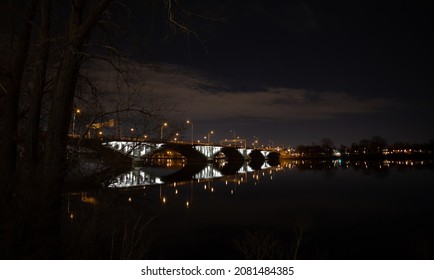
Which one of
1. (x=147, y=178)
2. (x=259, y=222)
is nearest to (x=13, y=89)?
(x=147, y=178)

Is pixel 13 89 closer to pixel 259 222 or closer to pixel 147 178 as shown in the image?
pixel 147 178

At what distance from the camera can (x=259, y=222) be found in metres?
18.9

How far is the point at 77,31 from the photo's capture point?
5820 millimetres

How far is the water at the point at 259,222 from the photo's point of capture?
8899 millimetres

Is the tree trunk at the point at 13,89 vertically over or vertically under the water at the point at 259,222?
over

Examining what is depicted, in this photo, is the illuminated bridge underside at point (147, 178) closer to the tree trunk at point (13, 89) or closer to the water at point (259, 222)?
the water at point (259, 222)

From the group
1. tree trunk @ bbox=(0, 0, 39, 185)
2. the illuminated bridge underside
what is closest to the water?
the illuminated bridge underside

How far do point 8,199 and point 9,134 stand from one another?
364 centimetres

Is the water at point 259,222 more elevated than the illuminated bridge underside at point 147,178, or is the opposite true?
the illuminated bridge underside at point 147,178

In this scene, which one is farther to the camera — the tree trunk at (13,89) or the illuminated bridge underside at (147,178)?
the illuminated bridge underside at (147,178)

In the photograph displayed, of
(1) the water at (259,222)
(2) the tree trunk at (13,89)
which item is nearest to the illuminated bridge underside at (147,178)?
(1) the water at (259,222)

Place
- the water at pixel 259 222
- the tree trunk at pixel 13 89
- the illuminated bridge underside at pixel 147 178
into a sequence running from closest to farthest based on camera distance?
the tree trunk at pixel 13 89 < the water at pixel 259 222 < the illuminated bridge underside at pixel 147 178

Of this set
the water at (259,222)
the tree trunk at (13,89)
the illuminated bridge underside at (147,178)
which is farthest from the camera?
the illuminated bridge underside at (147,178)

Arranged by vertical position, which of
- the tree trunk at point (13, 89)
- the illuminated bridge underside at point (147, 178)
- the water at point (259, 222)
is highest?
the tree trunk at point (13, 89)
